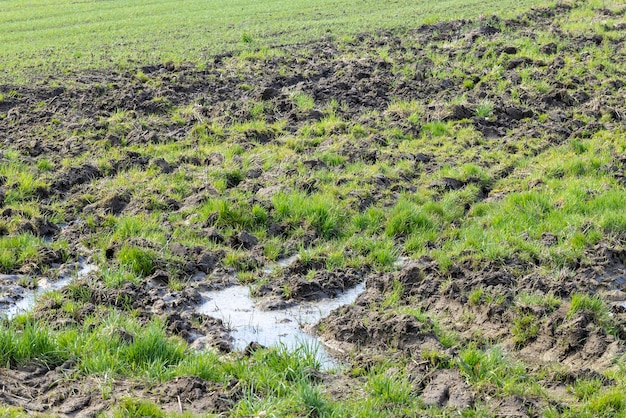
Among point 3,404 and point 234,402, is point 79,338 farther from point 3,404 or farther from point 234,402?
point 234,402

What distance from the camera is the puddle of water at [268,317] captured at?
20.9 feet

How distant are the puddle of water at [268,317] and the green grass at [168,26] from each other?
372 inches

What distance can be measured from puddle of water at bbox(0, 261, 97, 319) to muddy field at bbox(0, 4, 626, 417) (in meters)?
0.04

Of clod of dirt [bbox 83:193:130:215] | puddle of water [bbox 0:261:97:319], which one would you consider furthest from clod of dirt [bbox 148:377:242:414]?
clod of dirt [bbox 83:193:130:215]

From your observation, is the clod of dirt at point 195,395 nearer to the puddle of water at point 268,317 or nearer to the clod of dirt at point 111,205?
the puddle of water at point 268,317

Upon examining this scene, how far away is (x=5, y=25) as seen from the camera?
2314 cm

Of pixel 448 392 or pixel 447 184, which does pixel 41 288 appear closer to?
pixel 448 392

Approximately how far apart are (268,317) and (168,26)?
1712 centimetres

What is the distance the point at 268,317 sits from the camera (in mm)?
6828

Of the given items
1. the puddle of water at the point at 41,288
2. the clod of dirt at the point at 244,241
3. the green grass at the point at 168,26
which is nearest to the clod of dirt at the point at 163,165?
the clod of dirt at the point at 244,241

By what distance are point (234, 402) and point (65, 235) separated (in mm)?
3937

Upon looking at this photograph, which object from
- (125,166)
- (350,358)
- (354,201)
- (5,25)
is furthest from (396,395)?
(5,25)

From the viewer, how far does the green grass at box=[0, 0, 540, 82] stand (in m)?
16.8

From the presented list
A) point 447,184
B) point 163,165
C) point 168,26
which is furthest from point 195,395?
point 168,26
